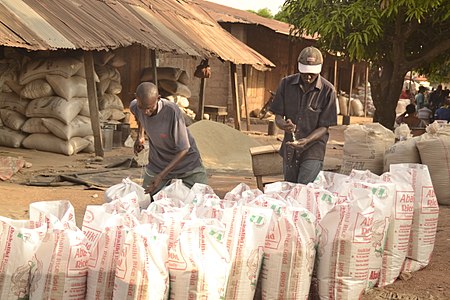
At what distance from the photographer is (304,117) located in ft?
17.0

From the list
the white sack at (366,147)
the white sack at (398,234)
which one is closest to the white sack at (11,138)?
the white sack at (366,147)

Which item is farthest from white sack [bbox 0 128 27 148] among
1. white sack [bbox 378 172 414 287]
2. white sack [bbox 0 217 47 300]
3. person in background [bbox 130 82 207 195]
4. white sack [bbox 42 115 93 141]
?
white sack [bbox 0 217 47 300]

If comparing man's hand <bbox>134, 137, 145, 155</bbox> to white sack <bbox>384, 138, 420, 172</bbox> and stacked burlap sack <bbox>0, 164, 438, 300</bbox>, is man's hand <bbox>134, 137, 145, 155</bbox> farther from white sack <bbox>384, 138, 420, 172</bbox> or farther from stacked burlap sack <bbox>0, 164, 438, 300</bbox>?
white sack <bbox>384, 138, 420, 172</bbox>

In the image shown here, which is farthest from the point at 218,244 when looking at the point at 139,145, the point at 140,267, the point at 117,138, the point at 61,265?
the point at 117,138

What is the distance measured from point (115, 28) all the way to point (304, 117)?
21.2ft

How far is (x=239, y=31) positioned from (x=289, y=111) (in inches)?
623

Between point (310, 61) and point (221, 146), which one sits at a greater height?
point (310, 61)

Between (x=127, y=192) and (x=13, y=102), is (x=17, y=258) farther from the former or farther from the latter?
(x=13, y=102)

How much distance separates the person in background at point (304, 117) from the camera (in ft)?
16.7

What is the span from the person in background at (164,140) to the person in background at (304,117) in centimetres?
75

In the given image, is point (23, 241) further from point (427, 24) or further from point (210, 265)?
point (427, 24)

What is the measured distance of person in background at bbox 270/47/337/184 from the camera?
508 cm

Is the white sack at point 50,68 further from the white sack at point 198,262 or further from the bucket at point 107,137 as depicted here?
the white sack at point 198,262

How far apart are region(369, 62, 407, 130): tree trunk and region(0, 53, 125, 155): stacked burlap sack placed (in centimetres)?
485
